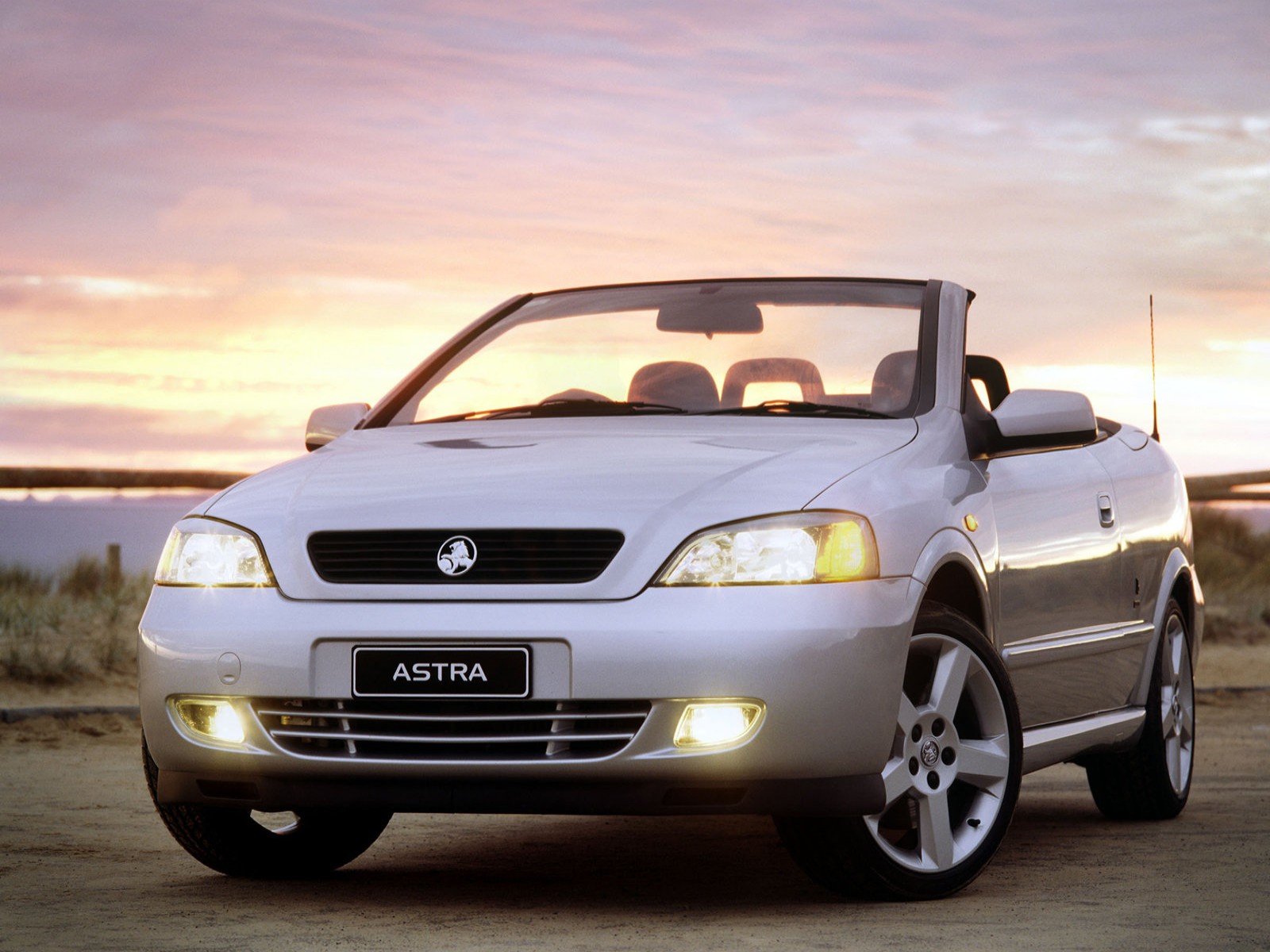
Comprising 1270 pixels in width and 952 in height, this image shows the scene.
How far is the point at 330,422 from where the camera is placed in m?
6.34

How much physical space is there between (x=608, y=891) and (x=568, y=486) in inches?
49.6

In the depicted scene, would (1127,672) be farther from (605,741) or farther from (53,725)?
(53,725)

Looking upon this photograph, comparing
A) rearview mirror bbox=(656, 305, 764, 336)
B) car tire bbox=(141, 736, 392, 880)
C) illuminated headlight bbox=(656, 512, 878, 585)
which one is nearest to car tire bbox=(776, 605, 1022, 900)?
illuminated headlight bbox=(656, 512, 878, 585)

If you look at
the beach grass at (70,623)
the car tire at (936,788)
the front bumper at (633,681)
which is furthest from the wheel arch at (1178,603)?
the beach grass at (70,623)

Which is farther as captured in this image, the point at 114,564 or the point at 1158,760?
the point at 114,564

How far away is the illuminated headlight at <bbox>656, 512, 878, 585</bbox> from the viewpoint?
15.3ft

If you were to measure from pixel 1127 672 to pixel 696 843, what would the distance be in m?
1.59

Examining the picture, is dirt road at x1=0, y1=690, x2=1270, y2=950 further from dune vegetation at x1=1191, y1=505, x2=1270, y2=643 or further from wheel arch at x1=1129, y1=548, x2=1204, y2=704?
dune vegetation at x1=1191, y1=505, x2=1270, y2=643

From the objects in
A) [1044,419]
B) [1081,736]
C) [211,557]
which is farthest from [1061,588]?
[211,557]

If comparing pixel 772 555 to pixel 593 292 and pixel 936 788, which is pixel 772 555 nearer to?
pixel 936 788

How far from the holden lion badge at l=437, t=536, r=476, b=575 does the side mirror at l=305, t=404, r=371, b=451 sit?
149 cm

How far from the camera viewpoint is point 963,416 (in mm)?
5777

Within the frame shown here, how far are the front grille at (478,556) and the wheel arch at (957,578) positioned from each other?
0.91m

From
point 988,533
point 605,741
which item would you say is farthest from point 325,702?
point 988,533
